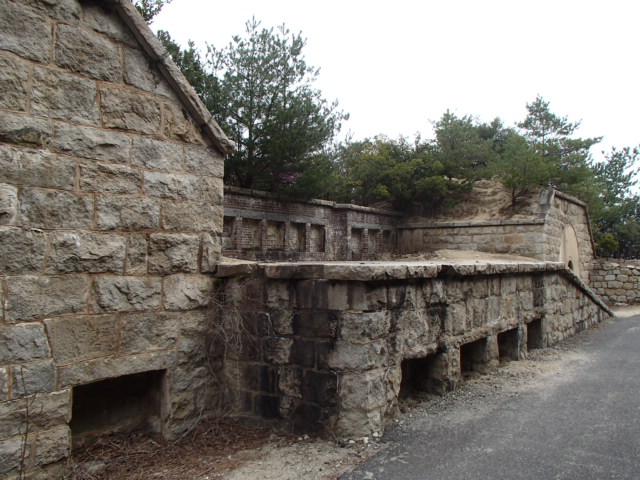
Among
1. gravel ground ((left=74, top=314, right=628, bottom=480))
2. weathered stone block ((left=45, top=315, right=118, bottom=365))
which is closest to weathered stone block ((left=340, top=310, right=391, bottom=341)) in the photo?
gravel ground ((left=74, top=314, right=628, bottom=480))

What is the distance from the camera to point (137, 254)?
12.7 ft

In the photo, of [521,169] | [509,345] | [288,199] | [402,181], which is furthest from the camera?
[402,181]

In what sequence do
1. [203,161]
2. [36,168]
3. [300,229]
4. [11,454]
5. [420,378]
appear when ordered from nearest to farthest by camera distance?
[11,454] < [36,168] < [203,161] < [420,378] < [300,229]

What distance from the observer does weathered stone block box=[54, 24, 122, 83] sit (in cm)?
349

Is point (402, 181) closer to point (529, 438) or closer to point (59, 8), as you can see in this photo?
point (529, 438)

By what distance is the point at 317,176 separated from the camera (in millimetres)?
11508

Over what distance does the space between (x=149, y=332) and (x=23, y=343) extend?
0.93 metres

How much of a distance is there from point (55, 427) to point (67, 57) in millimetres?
2574

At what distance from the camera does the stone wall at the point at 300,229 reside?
406 inches

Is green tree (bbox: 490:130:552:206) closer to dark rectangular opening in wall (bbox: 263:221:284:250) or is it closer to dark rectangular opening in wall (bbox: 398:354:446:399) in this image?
dark rectangular opening in wall (bbox: 263:221:284:250)

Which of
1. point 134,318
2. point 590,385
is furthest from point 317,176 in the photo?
point 134,318

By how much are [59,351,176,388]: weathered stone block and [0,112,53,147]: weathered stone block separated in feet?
5.12

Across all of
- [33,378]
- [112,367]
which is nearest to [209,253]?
[112,367]

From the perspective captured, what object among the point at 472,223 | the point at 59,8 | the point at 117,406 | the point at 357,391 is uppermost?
the point at 59,8
